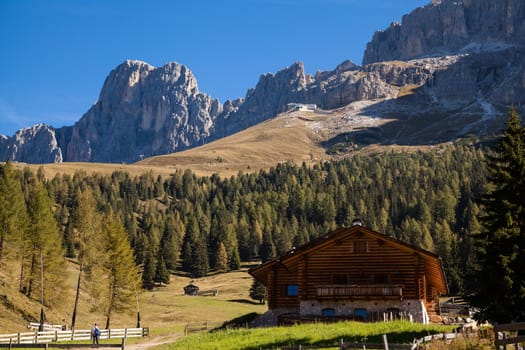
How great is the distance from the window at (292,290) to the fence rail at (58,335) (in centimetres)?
1301

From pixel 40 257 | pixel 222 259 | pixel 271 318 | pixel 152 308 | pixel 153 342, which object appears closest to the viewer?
pixel 153 342

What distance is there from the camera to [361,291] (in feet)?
147

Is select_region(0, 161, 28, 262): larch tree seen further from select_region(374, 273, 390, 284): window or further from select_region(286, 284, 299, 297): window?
select_region(374, 273, 390, 284): window

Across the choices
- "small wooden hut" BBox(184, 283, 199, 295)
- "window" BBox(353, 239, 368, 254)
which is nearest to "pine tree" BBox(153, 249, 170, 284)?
"small wooden hut" BBox(184, 283, 199, 295)

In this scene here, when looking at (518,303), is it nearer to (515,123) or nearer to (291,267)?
(515,123)

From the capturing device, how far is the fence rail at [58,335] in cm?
4094

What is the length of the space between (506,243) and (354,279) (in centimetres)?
1833

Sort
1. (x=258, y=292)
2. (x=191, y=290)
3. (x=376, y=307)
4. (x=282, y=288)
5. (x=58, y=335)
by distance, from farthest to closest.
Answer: (x=191, y=290) → (x=258, y=292) → (x=282, y=288) → (x=58, y=335) → (x=376, y=307)

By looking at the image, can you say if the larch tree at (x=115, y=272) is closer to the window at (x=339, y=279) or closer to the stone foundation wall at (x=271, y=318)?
the stone foundation wall at (x=271, y=318)

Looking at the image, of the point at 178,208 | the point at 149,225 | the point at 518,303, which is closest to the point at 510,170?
the point at 518,303

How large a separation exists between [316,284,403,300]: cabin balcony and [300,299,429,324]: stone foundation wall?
2.18 ft

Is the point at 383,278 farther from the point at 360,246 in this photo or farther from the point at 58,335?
the point at 58,335

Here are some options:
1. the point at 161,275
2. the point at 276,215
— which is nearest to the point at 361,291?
the point at 161,275

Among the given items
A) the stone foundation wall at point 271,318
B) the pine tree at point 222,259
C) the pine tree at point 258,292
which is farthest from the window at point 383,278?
the pine tree at point 222,259
